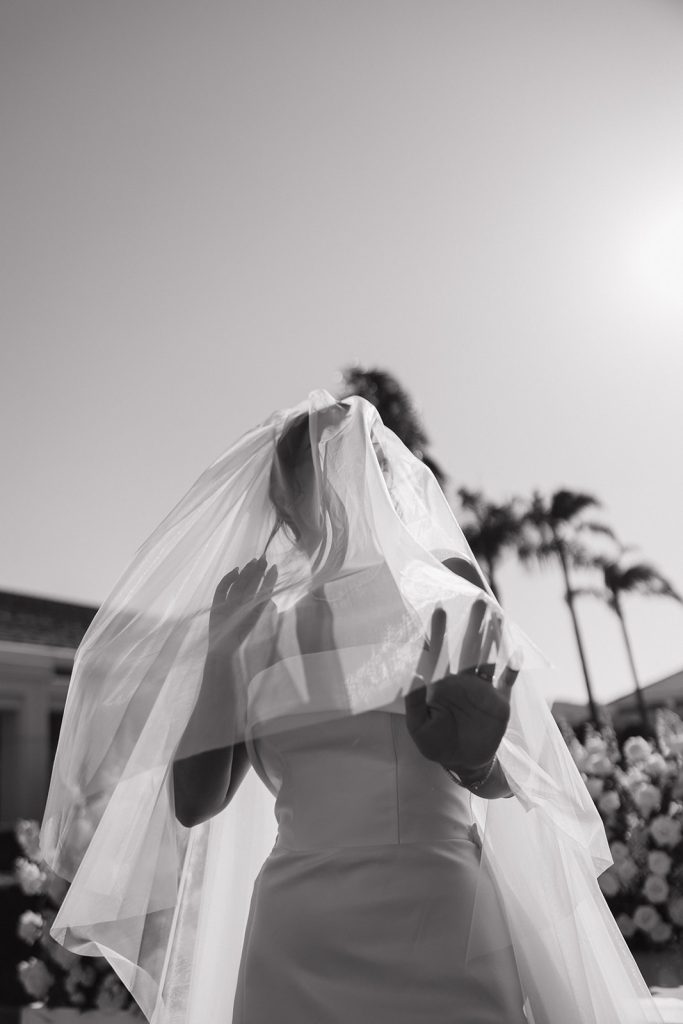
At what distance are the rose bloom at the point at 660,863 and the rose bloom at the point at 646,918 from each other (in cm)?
19

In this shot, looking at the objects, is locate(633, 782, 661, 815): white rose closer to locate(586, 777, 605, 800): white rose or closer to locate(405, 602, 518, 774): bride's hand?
locate(586, 777, 605, 800): white rose

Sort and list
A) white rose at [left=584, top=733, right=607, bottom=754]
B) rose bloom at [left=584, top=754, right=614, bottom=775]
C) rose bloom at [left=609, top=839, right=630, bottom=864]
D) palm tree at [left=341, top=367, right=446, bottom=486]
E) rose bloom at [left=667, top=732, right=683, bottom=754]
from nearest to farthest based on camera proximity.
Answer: rose bloom at [left=609, top=839, right=630, bottom=864], rose bloom at [left=667, top=732, right=683, bottom=754], rose bloom at [left=584, top=754, right=614, bottom=775], white rose at [left=584, top=733, right=607, bottom=754], palm tree at [left=341, top=367, right=446, bottom=486]

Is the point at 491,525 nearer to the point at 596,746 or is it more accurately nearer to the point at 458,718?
the point at 596,746

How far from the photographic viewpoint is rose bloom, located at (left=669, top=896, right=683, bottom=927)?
4.29 m

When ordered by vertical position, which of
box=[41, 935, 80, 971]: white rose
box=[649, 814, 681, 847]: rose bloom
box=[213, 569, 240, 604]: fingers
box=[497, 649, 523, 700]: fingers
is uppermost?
box=[213, 569, 240, 604]: fingers

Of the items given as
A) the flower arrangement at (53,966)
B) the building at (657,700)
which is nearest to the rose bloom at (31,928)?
the flower arrangement at (53,966)

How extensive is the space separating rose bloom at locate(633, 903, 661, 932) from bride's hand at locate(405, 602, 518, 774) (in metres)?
3.43

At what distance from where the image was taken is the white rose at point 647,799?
15.0ft

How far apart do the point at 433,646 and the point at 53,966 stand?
13.6 feet

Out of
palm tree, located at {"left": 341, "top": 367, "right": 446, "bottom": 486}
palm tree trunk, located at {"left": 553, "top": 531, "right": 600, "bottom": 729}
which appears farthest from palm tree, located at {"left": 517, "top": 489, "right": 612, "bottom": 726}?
palm tree, located at {"left": 341, "top": 367, "right": 446, "bottom": 486}

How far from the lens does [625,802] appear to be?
4.91 meters

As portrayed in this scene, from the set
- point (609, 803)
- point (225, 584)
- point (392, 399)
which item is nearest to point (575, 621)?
point (392, 399)

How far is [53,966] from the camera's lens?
15.2ft

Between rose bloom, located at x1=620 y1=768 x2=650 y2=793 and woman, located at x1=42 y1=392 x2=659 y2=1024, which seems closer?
woman, located at x1=42 y1=392 x2=659 y2=1024
